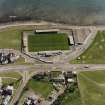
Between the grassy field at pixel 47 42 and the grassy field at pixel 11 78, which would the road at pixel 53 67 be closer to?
the grassy field at pixel 11 78

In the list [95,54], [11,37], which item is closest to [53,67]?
[95,54]

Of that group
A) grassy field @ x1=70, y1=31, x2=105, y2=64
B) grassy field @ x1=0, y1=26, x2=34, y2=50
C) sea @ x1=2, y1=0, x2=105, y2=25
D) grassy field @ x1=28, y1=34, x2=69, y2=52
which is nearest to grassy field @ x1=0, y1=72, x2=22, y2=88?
grassy field @ x1=0, y1=26, x2=34, y2=50

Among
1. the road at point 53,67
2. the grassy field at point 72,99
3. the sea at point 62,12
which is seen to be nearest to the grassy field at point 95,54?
the road at point 53,67

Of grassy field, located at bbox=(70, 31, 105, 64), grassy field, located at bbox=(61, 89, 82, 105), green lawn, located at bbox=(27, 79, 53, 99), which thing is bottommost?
grassy field, located at bbox=(61, 89, 82, 105)

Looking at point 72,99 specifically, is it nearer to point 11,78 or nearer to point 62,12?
point 11,78

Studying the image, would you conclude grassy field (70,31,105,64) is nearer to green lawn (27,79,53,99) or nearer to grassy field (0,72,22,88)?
green lawn (27,79,53,99)
